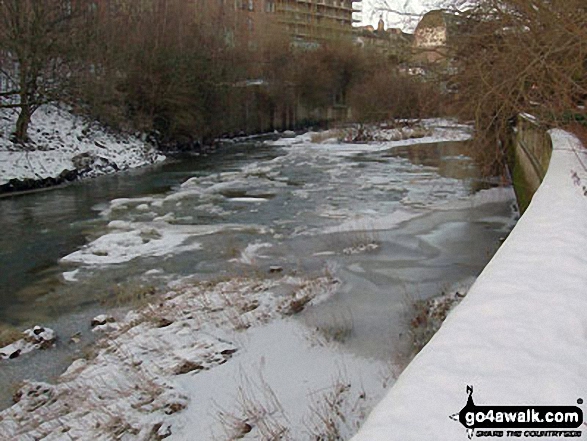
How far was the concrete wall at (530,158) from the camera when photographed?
33.7ft

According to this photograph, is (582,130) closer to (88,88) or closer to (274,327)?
(274,327)

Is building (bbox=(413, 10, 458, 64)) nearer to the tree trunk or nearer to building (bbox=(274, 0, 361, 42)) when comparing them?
the tree trunk

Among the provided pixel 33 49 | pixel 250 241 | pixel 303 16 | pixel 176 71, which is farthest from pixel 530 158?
pixel 303 16

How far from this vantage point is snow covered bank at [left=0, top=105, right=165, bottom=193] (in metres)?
→ 19.9

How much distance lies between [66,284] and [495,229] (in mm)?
7700

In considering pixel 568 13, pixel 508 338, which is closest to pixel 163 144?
pixel 568 13

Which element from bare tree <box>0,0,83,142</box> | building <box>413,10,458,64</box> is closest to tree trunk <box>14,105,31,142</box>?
bare tree <box>0,0,83,142</box>

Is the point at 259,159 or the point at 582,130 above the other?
the point at 582,130

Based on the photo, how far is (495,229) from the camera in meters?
11.6

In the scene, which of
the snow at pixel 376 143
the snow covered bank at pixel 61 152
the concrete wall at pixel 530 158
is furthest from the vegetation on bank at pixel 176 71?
the concrete wall at pixel 530 158

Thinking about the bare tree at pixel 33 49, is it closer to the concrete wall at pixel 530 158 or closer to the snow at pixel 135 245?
the snow at pixel 135 245

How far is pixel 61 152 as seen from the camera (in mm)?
23156

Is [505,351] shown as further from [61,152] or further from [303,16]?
[303,16]

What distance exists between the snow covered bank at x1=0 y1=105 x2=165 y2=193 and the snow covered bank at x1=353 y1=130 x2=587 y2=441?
1770cm
